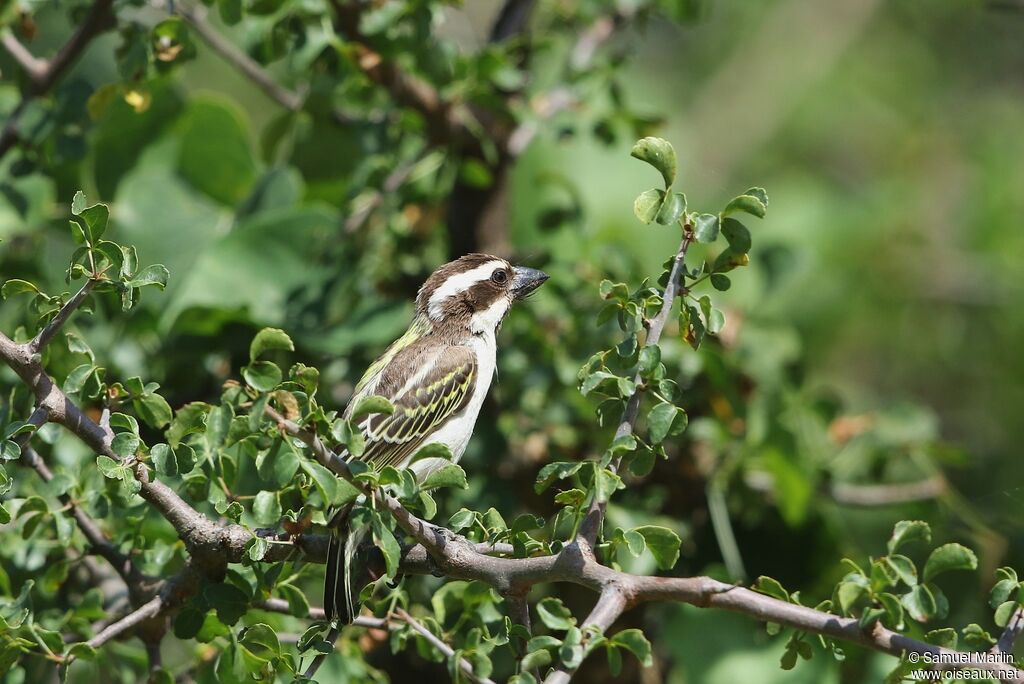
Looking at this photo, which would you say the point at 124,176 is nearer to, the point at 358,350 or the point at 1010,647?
the point at 358,350

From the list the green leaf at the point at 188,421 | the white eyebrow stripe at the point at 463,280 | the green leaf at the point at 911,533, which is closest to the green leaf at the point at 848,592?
the green leaf at the point at 911,533

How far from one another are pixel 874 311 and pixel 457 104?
3530 millimetres

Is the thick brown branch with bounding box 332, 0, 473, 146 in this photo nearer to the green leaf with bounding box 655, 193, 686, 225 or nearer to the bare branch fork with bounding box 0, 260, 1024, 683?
the green leaf with bounding box 655, 193, 686, 225

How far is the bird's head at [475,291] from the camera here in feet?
14.0

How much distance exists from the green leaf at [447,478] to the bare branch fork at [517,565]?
3.2 inches

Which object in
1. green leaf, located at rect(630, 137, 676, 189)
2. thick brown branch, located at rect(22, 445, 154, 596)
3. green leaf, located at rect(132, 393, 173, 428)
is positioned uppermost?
green leaf, located at rect(630, 137, 676, 189)

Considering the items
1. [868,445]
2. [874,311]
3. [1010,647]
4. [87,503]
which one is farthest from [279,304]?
[874,311]

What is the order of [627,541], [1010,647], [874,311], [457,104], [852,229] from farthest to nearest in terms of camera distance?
[874,311], [852,229], [457,104], [627,541], [1010,647]

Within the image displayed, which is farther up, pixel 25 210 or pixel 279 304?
pixel 25 210

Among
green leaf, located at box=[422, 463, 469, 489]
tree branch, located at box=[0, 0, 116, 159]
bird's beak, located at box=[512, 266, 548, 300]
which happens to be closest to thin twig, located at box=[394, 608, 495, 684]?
green leaf, located at box=[422, 463, 469, 489]

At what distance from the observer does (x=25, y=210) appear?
3.97 metres

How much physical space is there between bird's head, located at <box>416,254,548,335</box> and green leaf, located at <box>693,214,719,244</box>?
1690 millimetres

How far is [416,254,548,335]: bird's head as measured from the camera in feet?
14.0

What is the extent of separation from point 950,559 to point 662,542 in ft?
1.90
